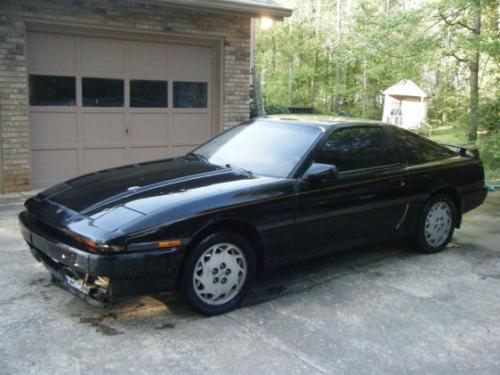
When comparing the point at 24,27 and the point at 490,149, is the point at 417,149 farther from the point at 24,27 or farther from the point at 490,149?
the point at 24,27

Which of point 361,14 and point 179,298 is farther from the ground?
point 361,14

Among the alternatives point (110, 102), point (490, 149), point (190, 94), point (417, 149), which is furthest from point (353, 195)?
point (490, 149)

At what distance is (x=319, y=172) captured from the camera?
476 cm

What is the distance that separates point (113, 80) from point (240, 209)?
5.42 meters

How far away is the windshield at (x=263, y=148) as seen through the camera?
496 centimetres

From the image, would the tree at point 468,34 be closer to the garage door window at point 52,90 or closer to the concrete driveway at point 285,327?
the concrete driveway at point 285,327

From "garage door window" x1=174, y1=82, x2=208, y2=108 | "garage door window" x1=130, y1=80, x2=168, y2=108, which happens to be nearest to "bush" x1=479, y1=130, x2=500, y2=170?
"garage door window" x1=174, y1=82, x2=208, y2=108

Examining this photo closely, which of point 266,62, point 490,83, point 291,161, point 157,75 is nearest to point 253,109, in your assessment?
point 157,75

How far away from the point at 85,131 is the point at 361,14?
21.9 ft

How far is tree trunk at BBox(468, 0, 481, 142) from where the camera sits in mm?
9938

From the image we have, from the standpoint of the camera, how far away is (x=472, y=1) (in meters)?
9.83

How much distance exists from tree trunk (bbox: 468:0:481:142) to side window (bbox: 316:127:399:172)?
5.08 m

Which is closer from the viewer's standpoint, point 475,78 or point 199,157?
point 199,157

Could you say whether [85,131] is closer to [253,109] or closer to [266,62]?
[253,109]
